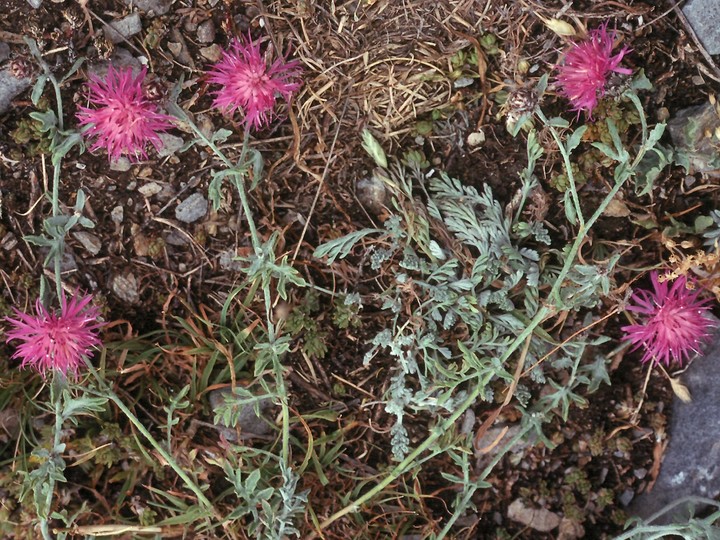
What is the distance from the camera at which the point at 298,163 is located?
2861mm

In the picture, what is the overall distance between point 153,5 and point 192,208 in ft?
2.68

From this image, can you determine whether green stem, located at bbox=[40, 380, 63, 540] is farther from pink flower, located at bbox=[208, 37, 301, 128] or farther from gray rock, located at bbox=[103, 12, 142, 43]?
gray rock, located at bbox=[103, 12, 142, 43]

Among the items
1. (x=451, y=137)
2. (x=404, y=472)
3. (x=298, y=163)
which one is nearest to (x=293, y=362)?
(x=404, y=472)

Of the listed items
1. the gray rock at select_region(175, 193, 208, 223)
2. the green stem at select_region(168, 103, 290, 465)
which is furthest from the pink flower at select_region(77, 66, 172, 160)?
the gray rock at select_region(175, 193, 208, 223)

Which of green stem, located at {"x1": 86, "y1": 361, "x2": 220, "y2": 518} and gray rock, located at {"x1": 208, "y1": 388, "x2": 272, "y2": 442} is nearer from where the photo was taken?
green stem, located at {"x1": 86, "y1": 361, "x2": 220, "y2": 518}

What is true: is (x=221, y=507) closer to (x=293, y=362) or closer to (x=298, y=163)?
(x=293, y=362)

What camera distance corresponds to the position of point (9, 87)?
2715 millimetres

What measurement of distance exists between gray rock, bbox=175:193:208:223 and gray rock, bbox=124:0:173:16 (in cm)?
74

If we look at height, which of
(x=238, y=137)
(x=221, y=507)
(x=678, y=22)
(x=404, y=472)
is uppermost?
(x=238, y=137)

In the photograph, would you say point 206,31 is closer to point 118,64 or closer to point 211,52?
point 211,52

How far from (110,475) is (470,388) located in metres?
1.56

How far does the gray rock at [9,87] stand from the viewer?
8.87 feet

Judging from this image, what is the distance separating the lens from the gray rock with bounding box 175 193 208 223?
9.46ft

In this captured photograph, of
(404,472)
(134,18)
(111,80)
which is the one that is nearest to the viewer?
(111,80)
